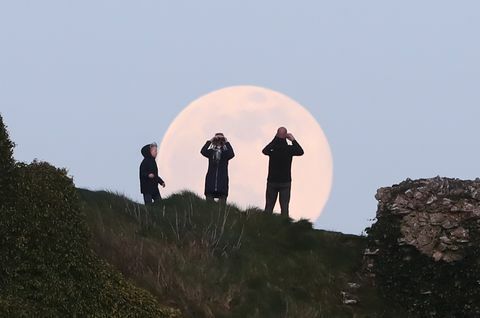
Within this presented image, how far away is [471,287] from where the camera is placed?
20.3 metres

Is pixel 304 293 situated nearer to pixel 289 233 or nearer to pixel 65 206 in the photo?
pixel 289 233

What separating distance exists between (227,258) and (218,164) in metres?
4.14

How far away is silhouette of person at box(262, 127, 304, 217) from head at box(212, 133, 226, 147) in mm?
1178

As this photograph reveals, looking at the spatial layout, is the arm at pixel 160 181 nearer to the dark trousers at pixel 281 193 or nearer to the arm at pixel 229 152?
→ the arm at pixel 229 152

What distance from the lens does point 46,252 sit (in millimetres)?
15500

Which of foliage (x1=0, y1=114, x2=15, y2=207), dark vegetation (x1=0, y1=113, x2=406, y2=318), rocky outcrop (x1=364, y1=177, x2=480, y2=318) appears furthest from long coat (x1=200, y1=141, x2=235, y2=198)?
foliage (x1=0, y1=114, x2=15, y2=207)

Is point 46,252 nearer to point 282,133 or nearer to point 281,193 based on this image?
point 281,193

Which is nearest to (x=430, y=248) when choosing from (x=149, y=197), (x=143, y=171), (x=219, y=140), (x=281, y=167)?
(x=281, y=167)

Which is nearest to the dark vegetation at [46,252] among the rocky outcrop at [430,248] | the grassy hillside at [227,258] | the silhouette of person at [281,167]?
the grassy hillside at [227,258]

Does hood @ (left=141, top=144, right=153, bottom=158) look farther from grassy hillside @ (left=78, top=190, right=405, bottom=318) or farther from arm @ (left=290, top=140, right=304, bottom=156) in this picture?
arm @ (left=290, top=140, right=304, bottom=156)

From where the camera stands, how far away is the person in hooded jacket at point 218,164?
950 inches

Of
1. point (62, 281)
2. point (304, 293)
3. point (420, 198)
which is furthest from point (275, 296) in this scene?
point (62, 281)

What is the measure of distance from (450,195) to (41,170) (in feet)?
31.7

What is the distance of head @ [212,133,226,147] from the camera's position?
24328 millimetres
